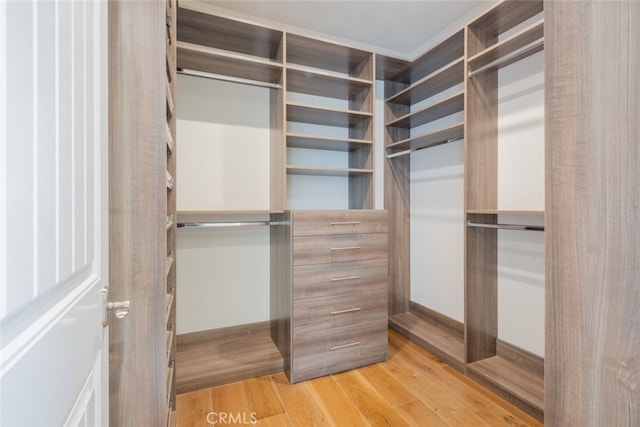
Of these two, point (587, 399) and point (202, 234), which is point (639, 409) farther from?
point (202, 234)

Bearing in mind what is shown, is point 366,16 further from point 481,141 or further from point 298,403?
point 298,403

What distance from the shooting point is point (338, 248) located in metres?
2.00

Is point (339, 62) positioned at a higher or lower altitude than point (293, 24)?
lower

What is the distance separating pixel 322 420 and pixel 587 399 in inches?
55.3

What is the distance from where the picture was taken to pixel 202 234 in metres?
2.24

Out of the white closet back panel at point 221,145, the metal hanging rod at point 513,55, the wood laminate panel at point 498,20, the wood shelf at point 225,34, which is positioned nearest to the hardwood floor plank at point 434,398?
the white closet back panel at point 221,145

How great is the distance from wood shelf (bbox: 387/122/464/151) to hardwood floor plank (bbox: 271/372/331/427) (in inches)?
77.5

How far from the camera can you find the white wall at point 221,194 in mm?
2189

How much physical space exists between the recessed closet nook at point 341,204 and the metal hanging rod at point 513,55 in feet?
0.04

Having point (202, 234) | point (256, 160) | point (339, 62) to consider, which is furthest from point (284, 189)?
point (339, 62)

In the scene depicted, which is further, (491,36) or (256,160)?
(256,160)

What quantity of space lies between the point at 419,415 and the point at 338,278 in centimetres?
87

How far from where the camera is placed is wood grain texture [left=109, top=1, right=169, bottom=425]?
87 centimetres

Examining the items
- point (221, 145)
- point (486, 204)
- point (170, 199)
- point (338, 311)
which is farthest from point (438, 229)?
point (170, 199)
